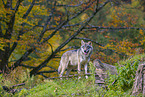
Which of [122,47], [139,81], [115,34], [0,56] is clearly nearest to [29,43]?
[0,56]

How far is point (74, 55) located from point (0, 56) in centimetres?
611

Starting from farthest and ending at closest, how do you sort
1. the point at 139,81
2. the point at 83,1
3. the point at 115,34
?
the point at 115,34 → the point at 83,1 → the point at 139,81

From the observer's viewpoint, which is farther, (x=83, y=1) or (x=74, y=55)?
(x=83, y=1)

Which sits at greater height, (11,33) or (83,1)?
(83,1)

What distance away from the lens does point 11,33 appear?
1152cm

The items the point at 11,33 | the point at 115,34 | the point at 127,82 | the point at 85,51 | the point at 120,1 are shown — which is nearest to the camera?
the point at 127,82

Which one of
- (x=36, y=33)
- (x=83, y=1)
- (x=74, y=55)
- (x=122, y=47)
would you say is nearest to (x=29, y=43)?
(x=36, y=33)

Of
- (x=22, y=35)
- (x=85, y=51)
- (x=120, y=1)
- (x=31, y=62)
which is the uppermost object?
(x=120, y=1)

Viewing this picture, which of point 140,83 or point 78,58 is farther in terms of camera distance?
point 78,58

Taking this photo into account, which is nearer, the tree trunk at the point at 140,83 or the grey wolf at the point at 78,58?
the tree trunk at the point at 140,83

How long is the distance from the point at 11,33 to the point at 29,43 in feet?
4.32

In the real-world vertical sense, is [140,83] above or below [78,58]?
below

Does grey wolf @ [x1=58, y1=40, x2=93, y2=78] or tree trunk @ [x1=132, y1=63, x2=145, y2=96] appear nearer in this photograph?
tree trunk @ [x1=132, y1=63, x2=145, y2=96]

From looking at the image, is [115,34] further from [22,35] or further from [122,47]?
[22,35]
